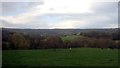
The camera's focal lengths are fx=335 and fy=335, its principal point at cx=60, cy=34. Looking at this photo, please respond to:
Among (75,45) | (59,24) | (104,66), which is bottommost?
(104,66)

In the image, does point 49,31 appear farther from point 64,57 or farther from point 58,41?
point 64,57

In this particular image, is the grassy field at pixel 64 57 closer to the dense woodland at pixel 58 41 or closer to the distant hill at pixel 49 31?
the dense woodland at pixel 58 41

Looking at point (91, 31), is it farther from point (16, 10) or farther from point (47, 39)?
point (16, 10)

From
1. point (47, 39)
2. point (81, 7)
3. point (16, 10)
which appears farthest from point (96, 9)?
point (16, 10)

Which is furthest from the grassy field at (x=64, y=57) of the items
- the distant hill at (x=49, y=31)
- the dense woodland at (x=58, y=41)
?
the distant hill at (x=49, y=31)

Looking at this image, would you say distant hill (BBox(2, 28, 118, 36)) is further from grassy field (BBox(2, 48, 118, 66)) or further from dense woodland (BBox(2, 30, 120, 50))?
grassy field (BBox(2, 48, 118, 66))
